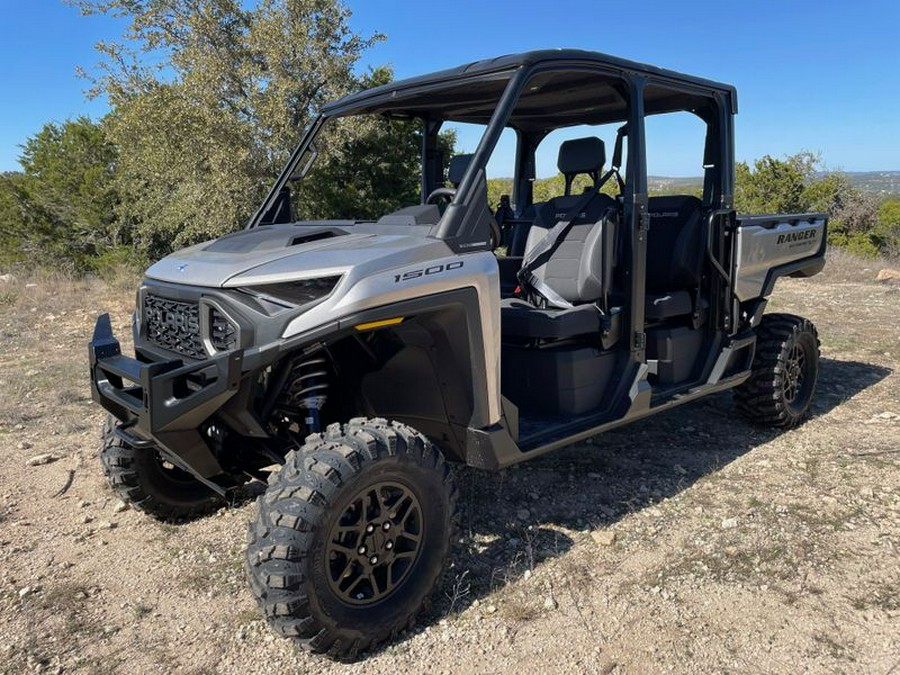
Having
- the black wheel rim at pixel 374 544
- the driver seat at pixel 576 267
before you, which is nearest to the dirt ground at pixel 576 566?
the black wheel rim at pixel 374 544

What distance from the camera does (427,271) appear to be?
278cm

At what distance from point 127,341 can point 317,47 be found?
8.17m

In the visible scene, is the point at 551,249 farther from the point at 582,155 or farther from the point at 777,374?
the point at 777,374

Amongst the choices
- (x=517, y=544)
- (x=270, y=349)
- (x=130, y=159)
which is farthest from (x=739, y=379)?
(x=130, y=159)

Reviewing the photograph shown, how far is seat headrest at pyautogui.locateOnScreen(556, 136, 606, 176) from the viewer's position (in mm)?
4074

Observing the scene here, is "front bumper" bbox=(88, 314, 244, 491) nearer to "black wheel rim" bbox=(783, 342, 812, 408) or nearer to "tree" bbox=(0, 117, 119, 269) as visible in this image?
"black wheel rim" bbox=(783, 342, 812, 408)

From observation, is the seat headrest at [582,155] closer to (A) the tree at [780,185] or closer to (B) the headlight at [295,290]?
(B) the headlight at [295,290]

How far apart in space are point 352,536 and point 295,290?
0.97 meters

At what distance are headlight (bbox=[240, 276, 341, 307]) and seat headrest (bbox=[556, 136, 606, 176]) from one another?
6.74 ft

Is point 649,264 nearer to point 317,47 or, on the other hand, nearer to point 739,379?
point 739,379

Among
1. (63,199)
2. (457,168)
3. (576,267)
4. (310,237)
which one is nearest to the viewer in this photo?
(310,237)

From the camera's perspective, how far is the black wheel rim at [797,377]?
16.8 ft

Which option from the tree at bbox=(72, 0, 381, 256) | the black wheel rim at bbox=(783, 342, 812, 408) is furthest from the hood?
the tree at bbox=(72, 0, 381, 256)

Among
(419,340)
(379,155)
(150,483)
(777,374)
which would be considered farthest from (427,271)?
(379,155)
